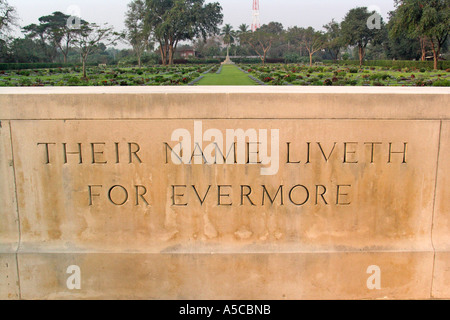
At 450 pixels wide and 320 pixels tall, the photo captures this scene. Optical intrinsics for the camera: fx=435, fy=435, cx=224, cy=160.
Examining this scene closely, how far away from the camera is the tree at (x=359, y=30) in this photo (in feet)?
192

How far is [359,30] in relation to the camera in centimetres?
5862

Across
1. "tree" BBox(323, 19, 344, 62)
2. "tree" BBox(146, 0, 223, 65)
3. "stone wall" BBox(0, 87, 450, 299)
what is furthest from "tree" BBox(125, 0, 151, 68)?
"stone wall" BBox(0, 87, 450, 299)

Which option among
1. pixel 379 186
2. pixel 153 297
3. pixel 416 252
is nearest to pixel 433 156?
pixel 379 186

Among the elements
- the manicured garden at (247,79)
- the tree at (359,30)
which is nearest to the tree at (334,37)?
the tree at (359,30)

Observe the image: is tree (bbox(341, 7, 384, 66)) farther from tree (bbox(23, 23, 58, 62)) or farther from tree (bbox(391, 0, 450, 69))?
tree (bbox(23, 23, 58, 62))

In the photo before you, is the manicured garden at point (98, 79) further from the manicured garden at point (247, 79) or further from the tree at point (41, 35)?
the tree at point (41, 35)

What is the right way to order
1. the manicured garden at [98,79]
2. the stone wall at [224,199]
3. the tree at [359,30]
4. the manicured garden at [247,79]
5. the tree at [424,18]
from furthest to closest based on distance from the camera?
the tree at [359,30] < the tree at [424,18] < the manicured garden at [98,79] < the manicured garden at [247,79] < the stone wall at [224,199]

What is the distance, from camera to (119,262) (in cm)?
310

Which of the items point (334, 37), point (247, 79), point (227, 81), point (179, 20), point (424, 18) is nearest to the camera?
point (227, 81)

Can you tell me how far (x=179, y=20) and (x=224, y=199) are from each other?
64.5 metres

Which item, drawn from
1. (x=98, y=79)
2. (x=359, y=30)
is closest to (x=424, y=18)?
(x=359, y=30)

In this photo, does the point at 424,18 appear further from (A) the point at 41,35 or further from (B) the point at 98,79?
(A) the point at 41,35

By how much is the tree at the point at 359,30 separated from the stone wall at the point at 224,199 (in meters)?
58.5

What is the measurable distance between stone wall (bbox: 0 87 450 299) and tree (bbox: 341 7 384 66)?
58.5m
